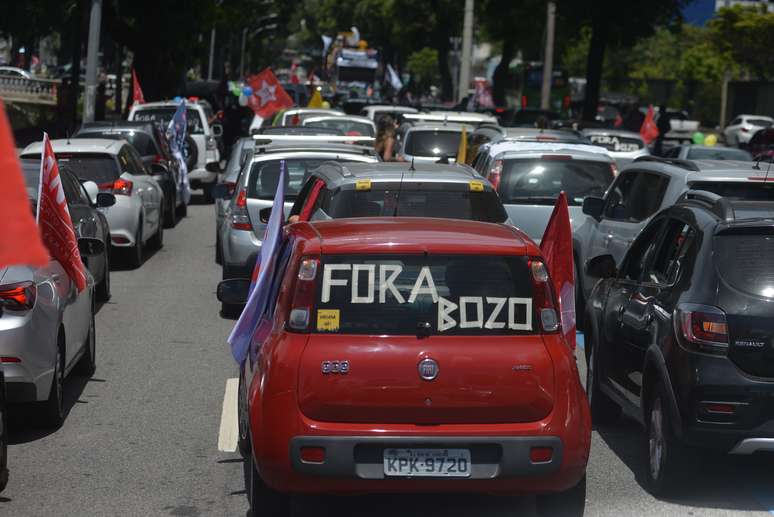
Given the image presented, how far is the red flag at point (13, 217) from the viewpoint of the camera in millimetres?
3396

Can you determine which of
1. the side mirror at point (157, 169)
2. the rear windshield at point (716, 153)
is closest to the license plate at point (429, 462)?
the side mirror at point (157, 169)

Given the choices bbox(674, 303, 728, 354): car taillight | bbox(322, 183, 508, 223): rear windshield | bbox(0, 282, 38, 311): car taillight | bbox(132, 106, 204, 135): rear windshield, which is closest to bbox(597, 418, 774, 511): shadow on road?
bbox(674, 303, 728, 354): car taillight

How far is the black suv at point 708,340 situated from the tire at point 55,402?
345 centimetres

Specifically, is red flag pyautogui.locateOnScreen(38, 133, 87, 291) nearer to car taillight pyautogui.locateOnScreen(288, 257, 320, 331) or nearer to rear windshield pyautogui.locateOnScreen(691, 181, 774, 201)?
car taillight pyautogui.locateOnScreen(288, 257, 320, 331)

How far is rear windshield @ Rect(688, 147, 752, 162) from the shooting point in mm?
23566

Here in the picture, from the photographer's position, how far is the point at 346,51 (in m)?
85.9

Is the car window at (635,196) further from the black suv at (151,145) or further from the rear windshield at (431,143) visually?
the black suv at (151,145)

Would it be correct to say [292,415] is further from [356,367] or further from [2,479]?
[2,479]

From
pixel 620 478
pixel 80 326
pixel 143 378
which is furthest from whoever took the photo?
pixel 143 378

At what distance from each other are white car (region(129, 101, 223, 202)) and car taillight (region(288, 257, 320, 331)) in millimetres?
21776

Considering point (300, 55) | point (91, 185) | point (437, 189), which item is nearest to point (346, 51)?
point (91, 185)

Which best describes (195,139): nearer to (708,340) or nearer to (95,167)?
(95,167)

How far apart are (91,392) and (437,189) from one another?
9.31 feet

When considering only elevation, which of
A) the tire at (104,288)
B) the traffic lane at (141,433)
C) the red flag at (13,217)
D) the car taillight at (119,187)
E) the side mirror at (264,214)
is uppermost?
the red flag at (13,217)
